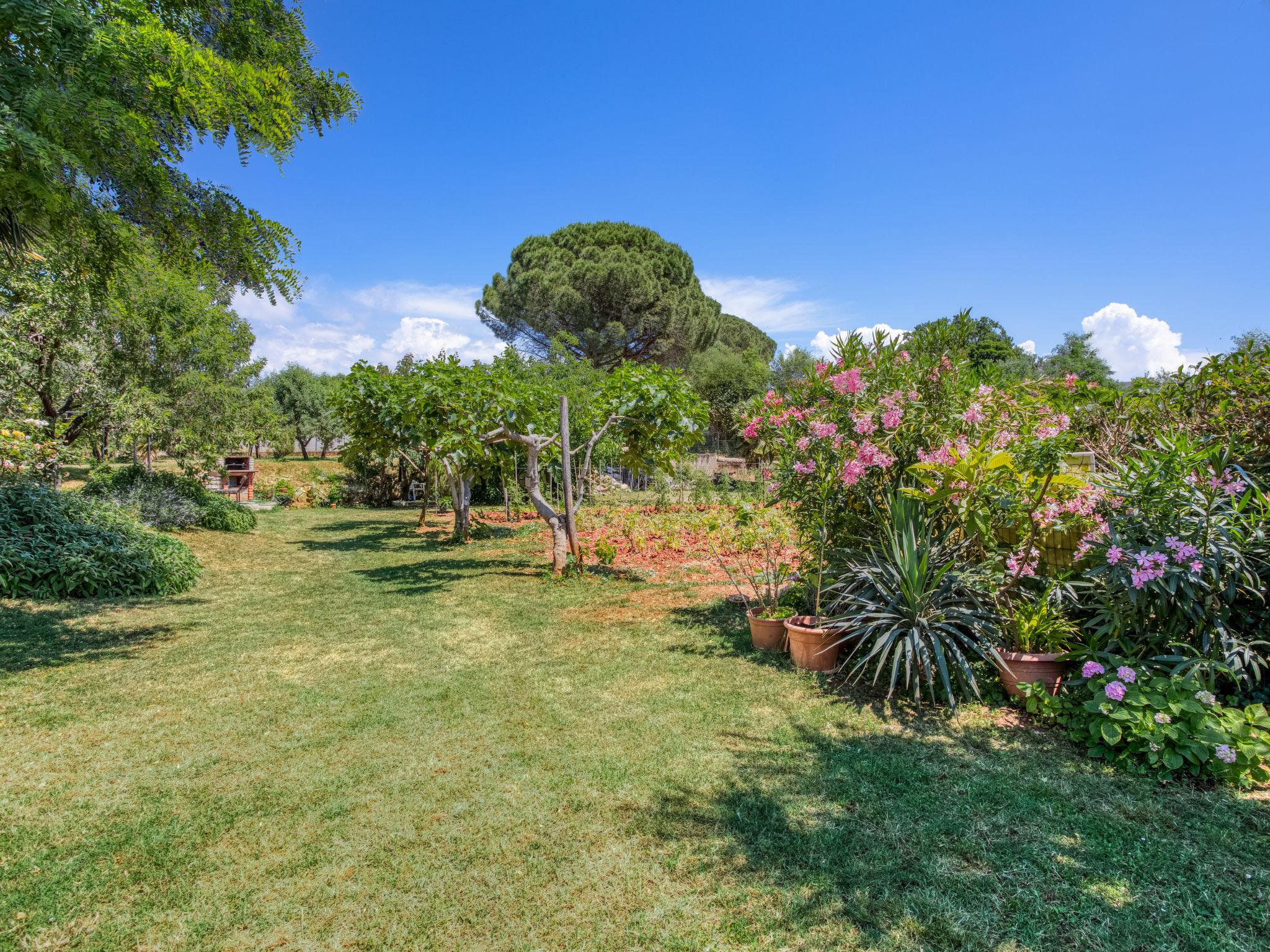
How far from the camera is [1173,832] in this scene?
2686mm

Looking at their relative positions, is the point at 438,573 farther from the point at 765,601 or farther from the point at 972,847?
the point at 972,847

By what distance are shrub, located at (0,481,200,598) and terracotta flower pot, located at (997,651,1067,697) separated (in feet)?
29.3

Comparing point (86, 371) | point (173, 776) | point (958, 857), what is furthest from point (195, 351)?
point (958, 857)

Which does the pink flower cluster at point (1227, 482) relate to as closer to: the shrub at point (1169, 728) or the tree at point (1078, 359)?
the shrub at point (1169, 728)

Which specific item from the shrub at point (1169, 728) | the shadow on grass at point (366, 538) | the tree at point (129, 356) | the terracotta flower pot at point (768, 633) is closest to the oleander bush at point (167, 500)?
the tree at point (129, 356)

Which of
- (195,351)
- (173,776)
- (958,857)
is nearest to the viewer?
(958,857)

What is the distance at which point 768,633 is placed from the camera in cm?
536

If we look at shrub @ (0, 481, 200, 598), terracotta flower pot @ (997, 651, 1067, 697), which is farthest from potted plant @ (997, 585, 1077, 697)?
shrub @ (0, 481, 200, 598)

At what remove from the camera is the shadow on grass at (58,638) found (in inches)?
200

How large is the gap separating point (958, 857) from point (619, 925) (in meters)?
1.45

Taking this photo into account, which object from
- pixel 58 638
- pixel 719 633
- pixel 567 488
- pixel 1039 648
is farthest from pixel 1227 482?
pixel 58 638

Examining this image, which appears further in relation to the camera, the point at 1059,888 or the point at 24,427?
the point at 24,427

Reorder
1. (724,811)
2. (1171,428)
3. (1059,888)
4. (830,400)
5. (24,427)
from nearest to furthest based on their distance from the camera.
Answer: (1059,888), (724,811), (1171,428), (830,400), (24,427)

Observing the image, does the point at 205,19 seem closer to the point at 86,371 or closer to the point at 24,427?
the point at 24,427
